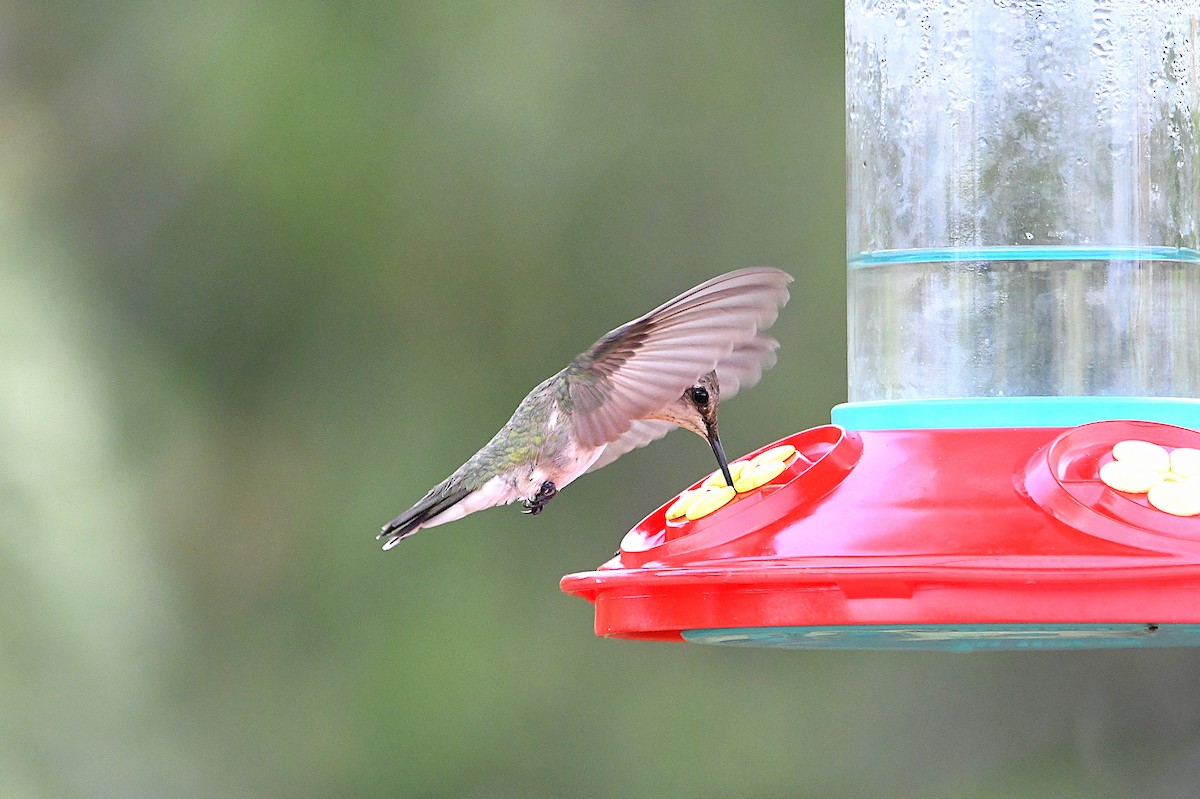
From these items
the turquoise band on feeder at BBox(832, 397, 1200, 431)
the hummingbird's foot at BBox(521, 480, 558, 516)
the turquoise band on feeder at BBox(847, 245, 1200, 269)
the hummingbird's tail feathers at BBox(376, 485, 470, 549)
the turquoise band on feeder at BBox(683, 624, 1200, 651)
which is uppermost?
the turquoise band on feeder at BBox(847, 245, 1200, 269)

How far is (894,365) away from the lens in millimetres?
3164

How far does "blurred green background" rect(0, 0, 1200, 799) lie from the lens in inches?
274

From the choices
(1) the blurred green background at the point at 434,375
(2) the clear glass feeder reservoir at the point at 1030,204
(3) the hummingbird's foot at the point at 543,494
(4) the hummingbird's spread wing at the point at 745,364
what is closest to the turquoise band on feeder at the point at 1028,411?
(2) the clear glass feeder reservoir at the point at 1030,204

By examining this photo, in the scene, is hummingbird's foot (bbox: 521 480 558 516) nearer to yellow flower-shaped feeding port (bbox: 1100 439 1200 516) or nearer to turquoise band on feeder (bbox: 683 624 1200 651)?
turquoise band on feeder (bbox: 683 624 1200 651)

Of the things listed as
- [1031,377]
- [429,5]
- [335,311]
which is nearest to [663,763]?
[335,311]

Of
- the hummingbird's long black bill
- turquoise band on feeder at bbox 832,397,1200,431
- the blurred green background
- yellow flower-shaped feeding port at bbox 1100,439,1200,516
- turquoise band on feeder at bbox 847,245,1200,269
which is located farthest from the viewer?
the blurred green background

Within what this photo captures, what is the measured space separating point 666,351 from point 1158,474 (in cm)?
121

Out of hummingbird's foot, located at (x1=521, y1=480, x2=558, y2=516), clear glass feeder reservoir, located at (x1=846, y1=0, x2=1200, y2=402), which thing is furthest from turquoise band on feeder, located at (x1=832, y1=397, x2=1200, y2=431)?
hummingbird's foot, located at (x1=521, y1=480, x2=558, y2=516)

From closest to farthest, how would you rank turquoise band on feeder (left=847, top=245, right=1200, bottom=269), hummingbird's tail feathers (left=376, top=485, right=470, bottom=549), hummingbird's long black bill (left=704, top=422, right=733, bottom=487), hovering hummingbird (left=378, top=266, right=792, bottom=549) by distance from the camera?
hummingbird's long black bill (left=704, top=422, right=733, bottom=487), turquoise band on feeder (left=847, top=245, right=1200, bottom=269), hovering hummingbird (left=378, top=266, right=792, bottom=549), hummingbird's tail feathers (left=376, top=485, right=470, bottom=549)

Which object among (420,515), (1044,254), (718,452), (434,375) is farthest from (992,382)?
(434,375)

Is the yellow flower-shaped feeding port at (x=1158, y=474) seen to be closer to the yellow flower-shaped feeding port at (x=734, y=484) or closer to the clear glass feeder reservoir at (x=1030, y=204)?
the clear glass feeder reservoir at (x=1030, y=204)

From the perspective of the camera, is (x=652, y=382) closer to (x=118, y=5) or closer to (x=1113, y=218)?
(x=1113, y=218)

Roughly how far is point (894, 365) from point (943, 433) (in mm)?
480

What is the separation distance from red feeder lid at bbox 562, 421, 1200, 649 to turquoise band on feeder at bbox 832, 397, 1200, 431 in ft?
0.17
